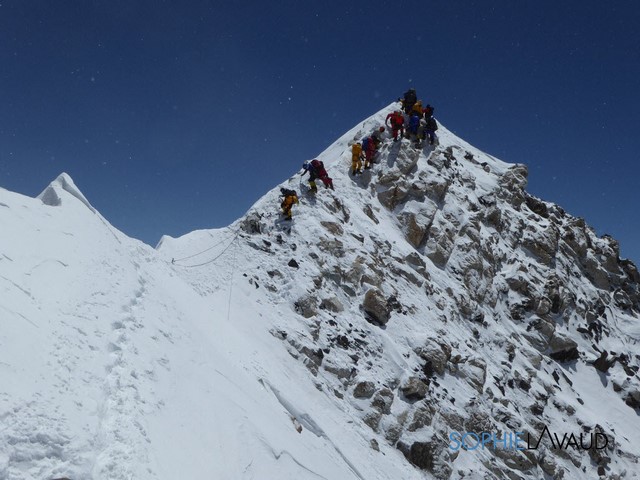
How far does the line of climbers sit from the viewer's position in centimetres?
2486

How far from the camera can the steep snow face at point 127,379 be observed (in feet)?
19.7

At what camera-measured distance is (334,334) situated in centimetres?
1922

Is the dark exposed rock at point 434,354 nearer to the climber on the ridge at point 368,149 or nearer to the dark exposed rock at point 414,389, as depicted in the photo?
the dark exposed rock at point 414,389

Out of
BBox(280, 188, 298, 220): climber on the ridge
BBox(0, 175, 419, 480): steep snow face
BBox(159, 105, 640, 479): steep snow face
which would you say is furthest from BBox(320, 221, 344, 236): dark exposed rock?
BBox(0, 175, 419, 480): steep snow face

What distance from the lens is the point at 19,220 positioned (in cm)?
1081

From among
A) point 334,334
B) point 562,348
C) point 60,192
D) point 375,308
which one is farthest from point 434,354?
point 60,192

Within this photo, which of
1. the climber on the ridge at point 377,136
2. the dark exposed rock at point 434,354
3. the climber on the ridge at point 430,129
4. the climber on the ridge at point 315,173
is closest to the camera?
the dark exposed rock at point 434,354

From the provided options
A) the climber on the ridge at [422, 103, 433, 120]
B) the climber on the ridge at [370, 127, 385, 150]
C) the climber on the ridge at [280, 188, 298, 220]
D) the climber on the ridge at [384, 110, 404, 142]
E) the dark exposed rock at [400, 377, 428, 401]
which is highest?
the climber on the ridge at [422, 103, 433, 120]

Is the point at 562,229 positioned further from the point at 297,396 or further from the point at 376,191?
the point at 297,396

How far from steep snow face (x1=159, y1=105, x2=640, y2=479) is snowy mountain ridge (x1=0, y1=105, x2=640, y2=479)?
0.37ft

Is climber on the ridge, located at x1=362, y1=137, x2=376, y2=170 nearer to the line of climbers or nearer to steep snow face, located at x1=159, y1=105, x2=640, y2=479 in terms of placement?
the line of climbers

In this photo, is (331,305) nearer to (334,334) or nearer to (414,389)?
(334,334)

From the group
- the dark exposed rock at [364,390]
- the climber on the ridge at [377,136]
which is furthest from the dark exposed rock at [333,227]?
the climber on the ridge at [377,136]

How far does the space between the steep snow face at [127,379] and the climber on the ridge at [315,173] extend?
1031 centimetres
